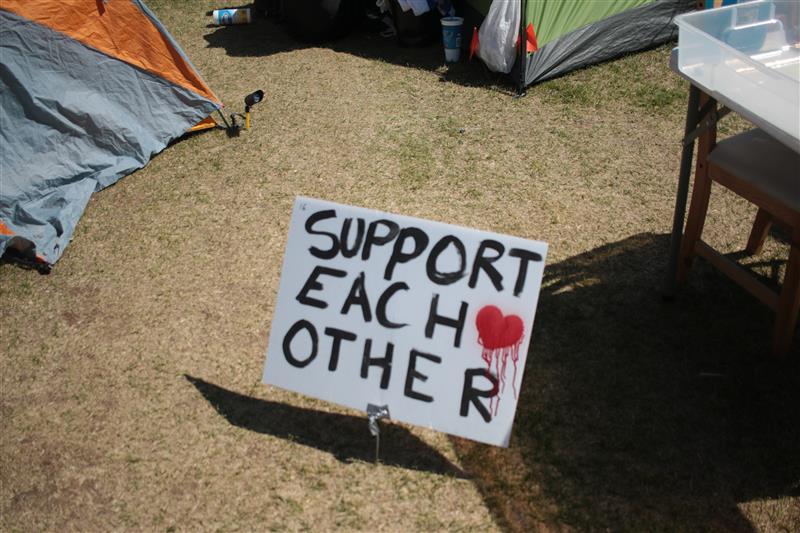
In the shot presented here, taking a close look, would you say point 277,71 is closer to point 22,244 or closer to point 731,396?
point 22,244

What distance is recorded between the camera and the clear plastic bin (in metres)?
1.89

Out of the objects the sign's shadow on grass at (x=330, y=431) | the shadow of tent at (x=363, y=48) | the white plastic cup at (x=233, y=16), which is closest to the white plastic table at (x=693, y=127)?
the sign's shadow on grass at (x=330, y=431)

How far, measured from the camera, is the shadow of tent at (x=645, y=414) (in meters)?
2.13

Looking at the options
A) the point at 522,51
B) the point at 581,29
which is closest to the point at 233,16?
the point at 522,51

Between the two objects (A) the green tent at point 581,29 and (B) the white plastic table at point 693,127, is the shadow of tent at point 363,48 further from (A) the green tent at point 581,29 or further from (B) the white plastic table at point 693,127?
(B) the white plastic table at point 693,127

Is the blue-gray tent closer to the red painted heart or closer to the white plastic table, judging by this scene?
the red painted heart

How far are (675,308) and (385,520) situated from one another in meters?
1.46

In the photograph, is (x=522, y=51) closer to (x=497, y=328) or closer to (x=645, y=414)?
(x=645, y=414)

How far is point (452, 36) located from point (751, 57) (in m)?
2.84

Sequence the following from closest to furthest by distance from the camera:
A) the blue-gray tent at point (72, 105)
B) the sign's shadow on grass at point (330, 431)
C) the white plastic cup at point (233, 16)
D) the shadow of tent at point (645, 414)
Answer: the shadow of tent at point (645, 414) < the sign's shadow on grass at point (330, 431) < the blue-gray tent at point (72, 105) < the white plastic cup at point (233, 16)

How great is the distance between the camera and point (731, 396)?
7.93 ft

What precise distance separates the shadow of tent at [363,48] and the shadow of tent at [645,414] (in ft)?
7.13

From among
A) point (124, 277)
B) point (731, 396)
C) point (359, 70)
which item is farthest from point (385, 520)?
point (359, 70)

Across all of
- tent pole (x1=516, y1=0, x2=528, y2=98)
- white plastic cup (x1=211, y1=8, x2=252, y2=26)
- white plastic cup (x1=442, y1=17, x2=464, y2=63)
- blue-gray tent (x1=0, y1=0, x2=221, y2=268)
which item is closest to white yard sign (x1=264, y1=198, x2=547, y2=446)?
blue-gray tent (x1=0, y1=0, x2=221, y2=268)
